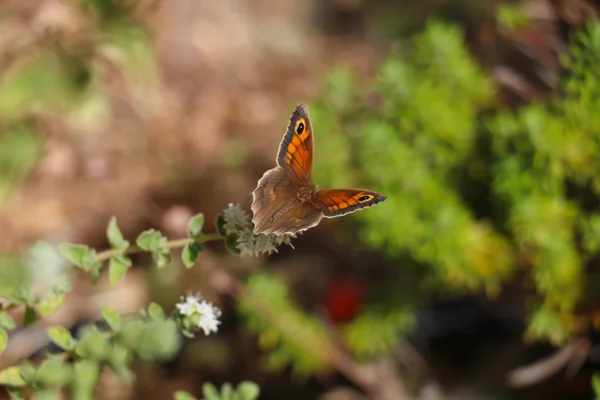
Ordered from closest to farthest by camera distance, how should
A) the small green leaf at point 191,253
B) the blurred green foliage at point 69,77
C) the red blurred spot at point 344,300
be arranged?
1. the small green leaf at point 191,253
2. the red blurred spot at point 344,300
3. the blurred green foliage at point 69,77

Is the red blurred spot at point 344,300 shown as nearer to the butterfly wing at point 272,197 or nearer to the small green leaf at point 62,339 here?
the butterfly wing at point 272,197

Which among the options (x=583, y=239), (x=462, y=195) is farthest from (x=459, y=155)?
(x=583, y=239)

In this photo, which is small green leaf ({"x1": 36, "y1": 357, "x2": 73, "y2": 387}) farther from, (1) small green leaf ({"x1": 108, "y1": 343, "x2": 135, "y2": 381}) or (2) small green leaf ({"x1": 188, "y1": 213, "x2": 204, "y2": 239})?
(2) small green leaf ({"x1": 188, "y1": 213, "x2": 204, "y2": 239})

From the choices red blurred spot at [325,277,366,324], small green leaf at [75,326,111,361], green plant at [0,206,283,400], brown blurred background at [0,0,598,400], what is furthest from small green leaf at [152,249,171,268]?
red blurred spot at [325,277,366,324]

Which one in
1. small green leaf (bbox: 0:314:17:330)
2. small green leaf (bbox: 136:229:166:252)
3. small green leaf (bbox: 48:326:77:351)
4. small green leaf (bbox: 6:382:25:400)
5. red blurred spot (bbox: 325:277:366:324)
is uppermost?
small green leaf (bbox: 136:229:166:252)

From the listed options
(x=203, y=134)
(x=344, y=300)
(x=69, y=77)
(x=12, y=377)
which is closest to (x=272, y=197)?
(x=12, y=377)

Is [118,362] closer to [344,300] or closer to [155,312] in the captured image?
[155,312]

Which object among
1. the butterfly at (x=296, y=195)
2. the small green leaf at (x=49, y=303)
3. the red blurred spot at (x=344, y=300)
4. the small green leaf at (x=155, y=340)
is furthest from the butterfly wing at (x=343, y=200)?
the red blurred spot at (x=344, y=300)
